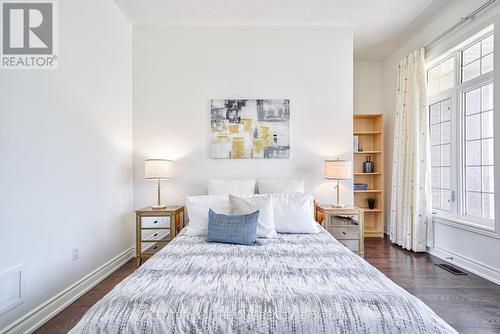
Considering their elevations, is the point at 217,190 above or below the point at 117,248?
above

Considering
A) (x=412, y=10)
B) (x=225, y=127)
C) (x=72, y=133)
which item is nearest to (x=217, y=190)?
(x=225, y=127)

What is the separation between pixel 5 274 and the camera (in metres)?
1.70

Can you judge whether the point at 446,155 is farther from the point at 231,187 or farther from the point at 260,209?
the point at 231,187

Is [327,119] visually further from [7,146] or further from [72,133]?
[7,146]

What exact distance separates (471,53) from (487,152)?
1193mm

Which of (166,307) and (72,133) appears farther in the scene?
(72,133)

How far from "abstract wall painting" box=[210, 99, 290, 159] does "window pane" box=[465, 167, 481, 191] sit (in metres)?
2.11

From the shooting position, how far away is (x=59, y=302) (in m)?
2.16

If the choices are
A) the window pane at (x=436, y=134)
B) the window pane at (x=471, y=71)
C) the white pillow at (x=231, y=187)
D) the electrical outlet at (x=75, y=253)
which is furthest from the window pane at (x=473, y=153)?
the electrical outlet at (x=75, y=253)

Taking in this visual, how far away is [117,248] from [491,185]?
→ 421 centimetres

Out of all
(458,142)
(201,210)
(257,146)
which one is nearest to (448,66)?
(458,142)

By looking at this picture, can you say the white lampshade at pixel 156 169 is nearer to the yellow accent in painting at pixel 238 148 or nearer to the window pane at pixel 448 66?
the yellow accent in painting at pixel 238 148

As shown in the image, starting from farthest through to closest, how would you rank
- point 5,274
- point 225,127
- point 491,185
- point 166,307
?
point 225,127
point 491,185
point 5,274
point 166,307
